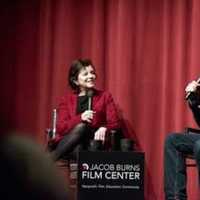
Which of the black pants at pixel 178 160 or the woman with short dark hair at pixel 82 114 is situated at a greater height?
the woman with short dark hair at pixel 82 114

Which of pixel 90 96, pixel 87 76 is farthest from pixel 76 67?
pixel 90 96

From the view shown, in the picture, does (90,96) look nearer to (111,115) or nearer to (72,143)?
(111,115)

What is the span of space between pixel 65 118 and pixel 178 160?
2.87 ft

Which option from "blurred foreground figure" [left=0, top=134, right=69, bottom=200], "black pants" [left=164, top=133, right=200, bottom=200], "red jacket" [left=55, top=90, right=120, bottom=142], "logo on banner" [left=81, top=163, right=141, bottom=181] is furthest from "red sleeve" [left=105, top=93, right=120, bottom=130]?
"blurred foreground figure" [left=0, top=134, right=69, bottom=200]

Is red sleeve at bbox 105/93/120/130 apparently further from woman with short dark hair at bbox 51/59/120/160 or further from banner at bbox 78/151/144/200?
banner at bbox 78/151/144/200

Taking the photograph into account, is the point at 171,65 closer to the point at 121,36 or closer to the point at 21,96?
the point at 121,36

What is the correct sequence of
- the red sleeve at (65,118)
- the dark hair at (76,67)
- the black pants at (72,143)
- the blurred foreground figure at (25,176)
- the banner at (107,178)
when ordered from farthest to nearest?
1. the dark hair at (76,67)
2. the red sleeve at (65,118)
3. the black pants at (72,143)
4. the banner at (107,178)
5. the blurred foreground figure at (25,176)

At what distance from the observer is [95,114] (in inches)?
118

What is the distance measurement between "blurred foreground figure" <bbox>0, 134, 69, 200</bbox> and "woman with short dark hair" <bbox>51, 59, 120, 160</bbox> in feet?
3.29

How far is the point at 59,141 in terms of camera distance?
2.90 m

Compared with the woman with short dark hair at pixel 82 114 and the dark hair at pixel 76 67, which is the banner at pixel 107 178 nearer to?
the woman with short dark hair at pixel 82 114

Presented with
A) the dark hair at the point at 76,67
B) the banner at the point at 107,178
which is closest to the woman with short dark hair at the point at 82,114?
the dark hair at the point at 76,67

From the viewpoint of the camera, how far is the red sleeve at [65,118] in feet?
9.71

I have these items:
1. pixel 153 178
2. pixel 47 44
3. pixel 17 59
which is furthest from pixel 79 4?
pixel 153 178
